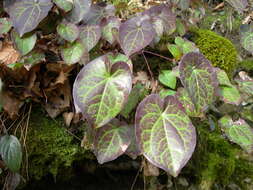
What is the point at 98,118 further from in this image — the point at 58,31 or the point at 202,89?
the point at 58,31

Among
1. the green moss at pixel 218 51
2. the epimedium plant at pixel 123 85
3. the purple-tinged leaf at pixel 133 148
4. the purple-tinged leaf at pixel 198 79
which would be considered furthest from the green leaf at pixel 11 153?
the green moss at pixel 218 51

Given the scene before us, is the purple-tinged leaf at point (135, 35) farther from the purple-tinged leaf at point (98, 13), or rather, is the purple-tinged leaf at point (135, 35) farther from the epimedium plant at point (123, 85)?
the purple-tinged leaf at point (98, 13)

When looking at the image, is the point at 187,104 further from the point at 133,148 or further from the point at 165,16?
the point at 165,16

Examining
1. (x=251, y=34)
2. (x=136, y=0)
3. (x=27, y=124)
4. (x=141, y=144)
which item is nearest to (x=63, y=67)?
(x=27, y=124)

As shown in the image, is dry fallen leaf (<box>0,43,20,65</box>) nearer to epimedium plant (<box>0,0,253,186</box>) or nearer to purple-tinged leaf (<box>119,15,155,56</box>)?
epimedium plant (<box>0,0,253,186</box>)

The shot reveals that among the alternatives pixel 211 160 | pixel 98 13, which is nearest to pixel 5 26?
pixel 98 13

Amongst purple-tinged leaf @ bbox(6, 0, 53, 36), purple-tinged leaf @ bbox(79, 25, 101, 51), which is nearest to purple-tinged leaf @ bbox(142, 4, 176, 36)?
purple-tinged leaf @ bbox(79, 25, 101, 51)

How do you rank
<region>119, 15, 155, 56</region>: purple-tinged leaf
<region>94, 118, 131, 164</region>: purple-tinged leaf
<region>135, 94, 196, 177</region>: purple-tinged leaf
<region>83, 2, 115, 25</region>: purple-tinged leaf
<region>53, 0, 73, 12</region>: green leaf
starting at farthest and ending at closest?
1. <region>83, 2, 115, 25</region>: purple-tinged leaf
2. <region>53, 0, 73, 12</region>: green leaf
3. <region>119, 15, 155, 56</region>: purple-tinged leaf
4. <region>94, 118, 131, 164</region>: purple-tinged leaf
5. <region>135, 94, 196, 177</region>: purple-tinged leaf
